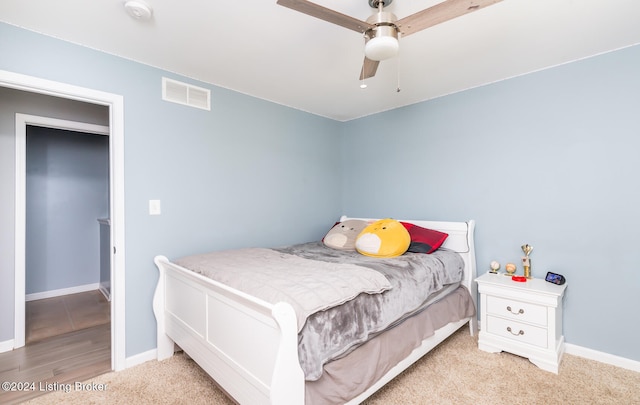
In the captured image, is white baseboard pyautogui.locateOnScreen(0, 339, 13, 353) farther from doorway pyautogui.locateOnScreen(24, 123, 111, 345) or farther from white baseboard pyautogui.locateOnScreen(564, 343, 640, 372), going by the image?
white baseboard pyautogui.locateOnScreen(564, 343, 640, 372)

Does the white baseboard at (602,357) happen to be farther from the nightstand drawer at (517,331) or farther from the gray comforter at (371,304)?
the gray comforter at (371,304)

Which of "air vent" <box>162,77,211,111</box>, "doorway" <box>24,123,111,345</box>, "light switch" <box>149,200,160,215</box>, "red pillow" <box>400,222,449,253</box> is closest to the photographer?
"light switch" <box>149,200,160,215</box>

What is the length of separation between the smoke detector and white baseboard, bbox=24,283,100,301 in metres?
3.88

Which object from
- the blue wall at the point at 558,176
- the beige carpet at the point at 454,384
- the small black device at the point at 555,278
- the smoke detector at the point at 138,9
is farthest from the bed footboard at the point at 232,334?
the blue wall at the point at 558,176

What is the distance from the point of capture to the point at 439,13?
136 cm

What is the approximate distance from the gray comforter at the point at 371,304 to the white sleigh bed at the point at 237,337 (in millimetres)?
112

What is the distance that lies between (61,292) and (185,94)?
11.1 ft

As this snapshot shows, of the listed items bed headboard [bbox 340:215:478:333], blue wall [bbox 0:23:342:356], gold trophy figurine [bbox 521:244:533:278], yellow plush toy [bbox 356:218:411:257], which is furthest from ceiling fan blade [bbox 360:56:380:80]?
gold trophy figurine [bbox 521:244:533:278]

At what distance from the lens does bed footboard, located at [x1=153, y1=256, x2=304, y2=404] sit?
48.1 inches

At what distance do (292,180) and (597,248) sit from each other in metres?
2.76

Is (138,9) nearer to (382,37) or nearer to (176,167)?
(176,167)

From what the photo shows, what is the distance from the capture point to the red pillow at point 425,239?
104 inches

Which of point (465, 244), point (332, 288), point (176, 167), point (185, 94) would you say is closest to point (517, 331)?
point (465, 244)

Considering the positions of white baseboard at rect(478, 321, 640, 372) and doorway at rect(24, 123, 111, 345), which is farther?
doorway at rect(24, 123, 111, 345)
